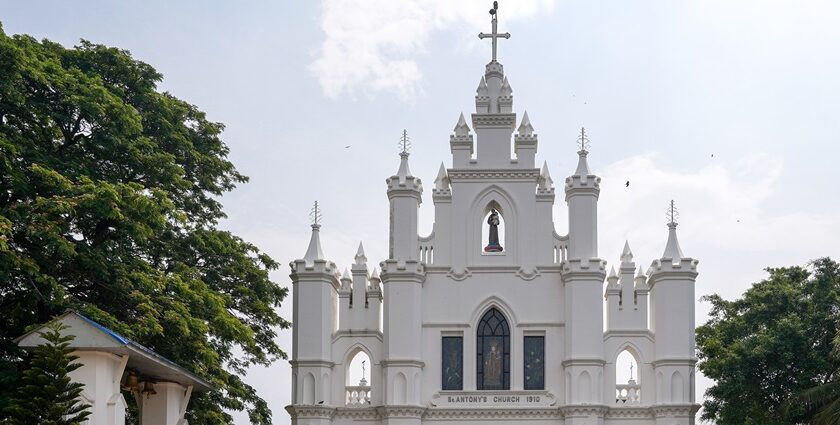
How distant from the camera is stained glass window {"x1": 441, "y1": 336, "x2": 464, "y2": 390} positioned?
37.0 meters

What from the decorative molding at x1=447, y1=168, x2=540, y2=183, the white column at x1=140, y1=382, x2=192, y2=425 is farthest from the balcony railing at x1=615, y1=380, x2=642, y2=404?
the white column at x1=140, y1=382, x2=192, y2=425

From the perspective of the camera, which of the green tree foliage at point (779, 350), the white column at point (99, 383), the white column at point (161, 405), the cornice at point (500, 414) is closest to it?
the white column at point (99, 383)

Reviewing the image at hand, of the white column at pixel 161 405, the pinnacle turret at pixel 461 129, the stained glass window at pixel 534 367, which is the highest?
the pinnacle turret at pixel 461 129

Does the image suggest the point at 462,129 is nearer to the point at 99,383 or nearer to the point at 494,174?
the point at 494,174

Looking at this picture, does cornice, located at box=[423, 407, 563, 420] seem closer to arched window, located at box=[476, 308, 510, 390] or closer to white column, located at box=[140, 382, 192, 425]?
arched window, located at box=[476, 308, 510, 390]

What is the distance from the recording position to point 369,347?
123ft

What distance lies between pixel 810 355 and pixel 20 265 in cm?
2075

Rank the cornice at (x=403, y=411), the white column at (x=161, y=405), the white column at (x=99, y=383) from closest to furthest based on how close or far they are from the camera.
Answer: the white column at (x=99, y=383) < the white column at (x=161, y=405) < the cornice at (x=403, y=411)

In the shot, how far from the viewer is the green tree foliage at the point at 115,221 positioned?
86.7 feet

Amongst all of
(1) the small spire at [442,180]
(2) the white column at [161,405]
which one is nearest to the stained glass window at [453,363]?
(1) the small spire at [442,180]

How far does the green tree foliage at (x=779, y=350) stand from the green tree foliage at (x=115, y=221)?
12895 mm

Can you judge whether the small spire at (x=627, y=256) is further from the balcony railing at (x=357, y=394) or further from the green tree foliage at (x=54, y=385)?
the green tree foliage at (x=54, y=385)

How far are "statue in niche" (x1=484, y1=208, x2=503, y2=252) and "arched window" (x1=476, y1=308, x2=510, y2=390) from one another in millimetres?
1835

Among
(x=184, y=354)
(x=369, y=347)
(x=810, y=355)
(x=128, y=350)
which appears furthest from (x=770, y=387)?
(x=128, y=350)
